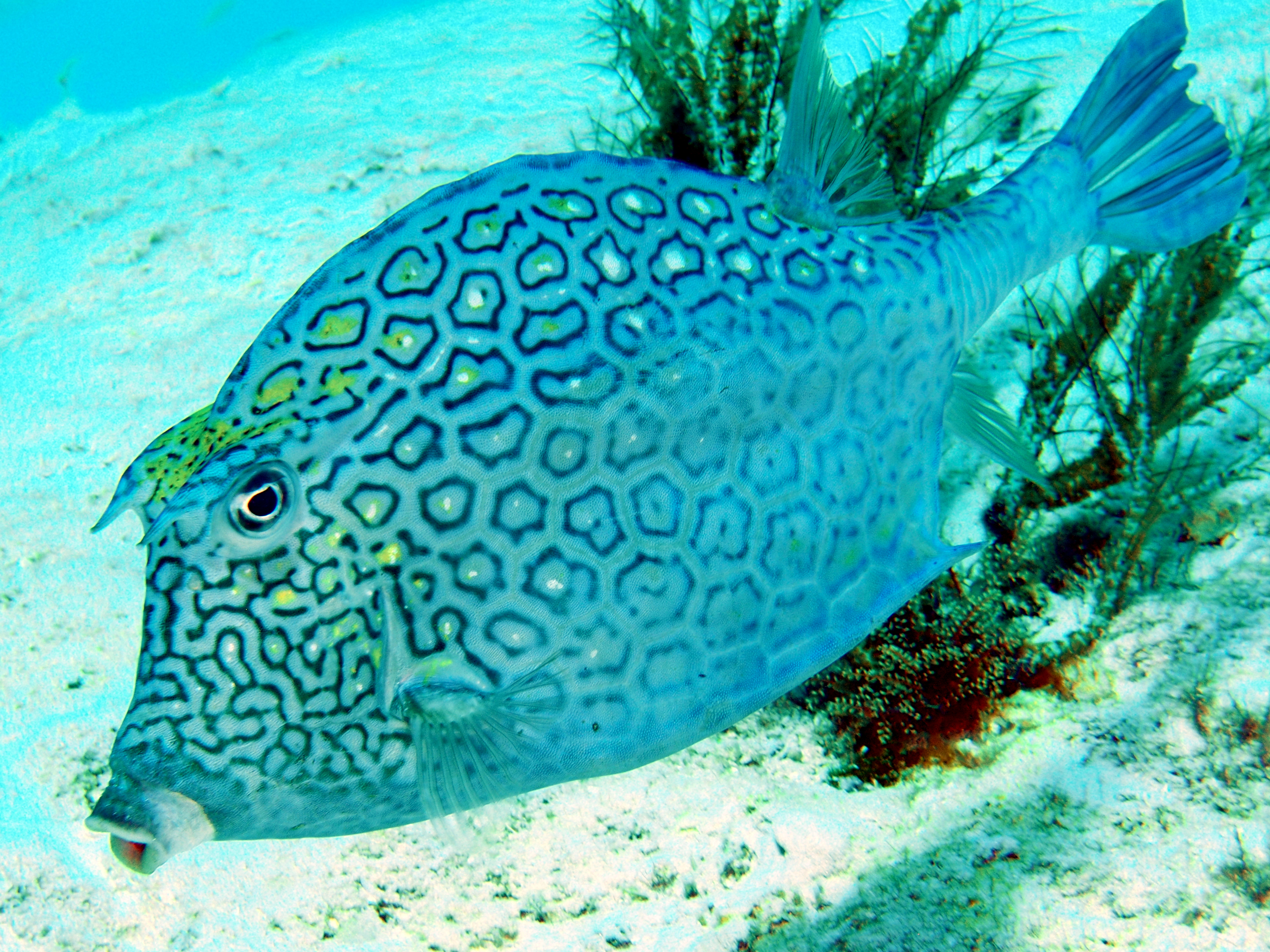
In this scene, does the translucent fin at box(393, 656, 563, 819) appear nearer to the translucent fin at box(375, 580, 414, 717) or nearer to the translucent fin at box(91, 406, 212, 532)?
the translucent fin at box(375, 580, 414, 717)

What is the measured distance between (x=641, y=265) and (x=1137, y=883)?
2220 mm

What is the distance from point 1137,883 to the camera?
209 cm

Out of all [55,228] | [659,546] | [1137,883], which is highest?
[55,228]

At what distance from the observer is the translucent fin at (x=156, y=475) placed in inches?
63.0

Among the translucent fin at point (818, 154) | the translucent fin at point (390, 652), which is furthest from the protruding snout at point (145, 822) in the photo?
the translucent fin at point (818, 154)

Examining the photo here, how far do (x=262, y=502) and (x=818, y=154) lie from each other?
1.76 metres

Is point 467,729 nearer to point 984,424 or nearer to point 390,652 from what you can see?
point 390,652

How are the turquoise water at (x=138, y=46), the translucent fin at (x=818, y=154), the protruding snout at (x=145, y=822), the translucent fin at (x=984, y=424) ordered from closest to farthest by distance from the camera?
the protruding snout at (x=145, y=822) → the translucent fin at (x=818, y=154) → the translucent fin at (x=984, y=424) → the turquoise water at (x=138, y=46)

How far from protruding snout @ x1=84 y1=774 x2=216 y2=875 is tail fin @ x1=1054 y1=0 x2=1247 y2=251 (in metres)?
3.16

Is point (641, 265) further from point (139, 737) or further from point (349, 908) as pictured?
point (349, 908)

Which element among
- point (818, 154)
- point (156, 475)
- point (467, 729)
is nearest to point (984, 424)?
point (818, 154)

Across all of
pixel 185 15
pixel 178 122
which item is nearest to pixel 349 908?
pixel 178 122

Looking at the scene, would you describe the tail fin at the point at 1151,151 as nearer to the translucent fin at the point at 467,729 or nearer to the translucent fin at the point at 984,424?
the translucent fin at the point at 984,424

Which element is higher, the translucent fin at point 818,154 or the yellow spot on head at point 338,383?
the translucent fin at point 818,154
